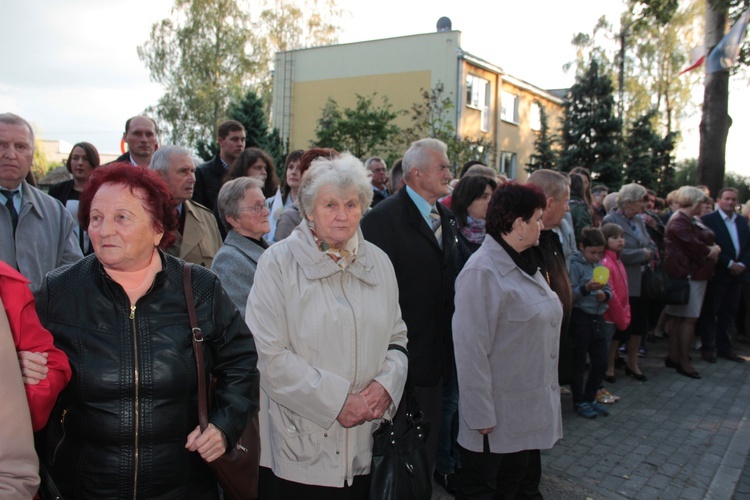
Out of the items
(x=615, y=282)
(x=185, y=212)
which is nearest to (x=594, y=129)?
(x=615, y=282)

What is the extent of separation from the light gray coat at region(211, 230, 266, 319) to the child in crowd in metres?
4.35

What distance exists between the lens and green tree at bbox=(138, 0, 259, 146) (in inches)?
1244

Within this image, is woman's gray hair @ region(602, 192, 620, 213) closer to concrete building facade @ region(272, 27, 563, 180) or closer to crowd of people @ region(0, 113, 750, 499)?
crowd of people @ region(0, 113, 750, 499)

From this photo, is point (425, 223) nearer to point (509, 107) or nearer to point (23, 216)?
point (23, 216)

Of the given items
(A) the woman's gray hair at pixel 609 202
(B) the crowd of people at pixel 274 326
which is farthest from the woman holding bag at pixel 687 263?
(B) the crowd of people at pixel 274 326

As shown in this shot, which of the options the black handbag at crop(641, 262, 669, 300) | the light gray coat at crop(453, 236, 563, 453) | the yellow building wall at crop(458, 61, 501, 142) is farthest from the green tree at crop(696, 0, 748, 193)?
the light gray coat at crop(453, 236, 563, 453)

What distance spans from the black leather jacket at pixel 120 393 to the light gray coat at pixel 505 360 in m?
1.59

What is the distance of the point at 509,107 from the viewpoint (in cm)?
2994

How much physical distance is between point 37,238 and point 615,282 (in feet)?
18.4

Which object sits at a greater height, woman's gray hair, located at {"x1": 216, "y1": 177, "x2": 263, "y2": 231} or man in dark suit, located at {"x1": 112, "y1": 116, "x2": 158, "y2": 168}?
man in dark suit, located at {"x1": 112, "y1": 116, "x2": 158, "y2": 168}

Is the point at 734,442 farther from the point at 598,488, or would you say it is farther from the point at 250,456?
the point at 250,456

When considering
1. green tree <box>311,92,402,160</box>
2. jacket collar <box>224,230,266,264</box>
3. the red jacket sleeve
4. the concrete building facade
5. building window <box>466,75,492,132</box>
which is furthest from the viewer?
building window <box>466,75,492,132</box>

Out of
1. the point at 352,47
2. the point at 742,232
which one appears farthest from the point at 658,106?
the point at 742,232

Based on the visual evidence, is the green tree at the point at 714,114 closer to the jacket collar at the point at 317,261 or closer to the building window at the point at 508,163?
the jacket collar at the point at 317,261
